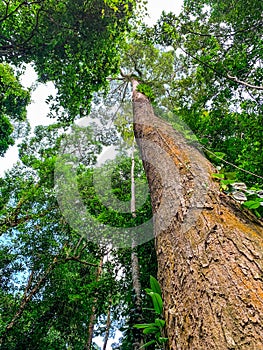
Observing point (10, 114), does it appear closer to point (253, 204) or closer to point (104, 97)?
point (104, 97)

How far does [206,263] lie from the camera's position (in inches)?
51.4

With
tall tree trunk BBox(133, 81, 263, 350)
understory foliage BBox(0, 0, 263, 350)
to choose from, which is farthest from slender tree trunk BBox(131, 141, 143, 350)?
tall tree trunk BBox(133, 81, 263, 350)

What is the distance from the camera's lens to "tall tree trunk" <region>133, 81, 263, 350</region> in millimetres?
974

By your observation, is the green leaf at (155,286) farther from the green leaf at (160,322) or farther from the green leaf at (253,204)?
the green leaf at (253,204)

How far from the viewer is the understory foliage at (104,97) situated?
4.50m

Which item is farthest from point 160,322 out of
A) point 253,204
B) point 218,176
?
point 218,176

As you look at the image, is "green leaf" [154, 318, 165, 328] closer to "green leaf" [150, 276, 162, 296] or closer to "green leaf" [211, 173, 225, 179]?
"green leaf" [150, 276, 162, 296]

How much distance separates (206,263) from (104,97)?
6.43 m

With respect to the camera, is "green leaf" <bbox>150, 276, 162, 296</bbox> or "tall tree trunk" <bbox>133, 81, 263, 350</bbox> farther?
"green leaf" <bbox>150, 276, 162, 296</bbox>

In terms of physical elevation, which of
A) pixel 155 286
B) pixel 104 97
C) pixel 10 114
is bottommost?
pixel 155 286

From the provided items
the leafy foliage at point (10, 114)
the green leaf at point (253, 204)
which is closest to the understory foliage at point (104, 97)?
the green leaf at point (253, 204)

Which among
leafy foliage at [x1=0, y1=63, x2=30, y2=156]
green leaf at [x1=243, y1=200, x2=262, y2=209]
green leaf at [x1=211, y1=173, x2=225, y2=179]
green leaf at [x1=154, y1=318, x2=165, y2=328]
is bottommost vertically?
green leaf at [x1=154, y1=318, x2=165, y2=328]

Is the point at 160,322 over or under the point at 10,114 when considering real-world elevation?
under

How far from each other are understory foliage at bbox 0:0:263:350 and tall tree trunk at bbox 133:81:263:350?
0.80 ft
